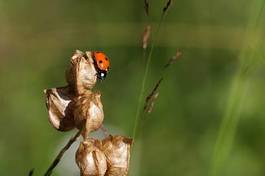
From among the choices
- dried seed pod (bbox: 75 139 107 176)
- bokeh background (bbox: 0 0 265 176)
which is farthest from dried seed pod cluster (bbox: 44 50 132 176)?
bokeh background (bbox: 0 0 265 176)

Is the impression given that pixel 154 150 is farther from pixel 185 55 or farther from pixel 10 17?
pixel 10 17

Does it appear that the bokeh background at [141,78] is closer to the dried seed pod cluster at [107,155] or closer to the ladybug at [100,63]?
the ladybug at [100,63]

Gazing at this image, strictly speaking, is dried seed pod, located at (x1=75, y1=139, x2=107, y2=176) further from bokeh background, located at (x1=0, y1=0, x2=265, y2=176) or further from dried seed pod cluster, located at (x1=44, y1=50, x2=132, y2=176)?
bokeh background, located at (x1=0, y1=0, x2=265, y2=176)

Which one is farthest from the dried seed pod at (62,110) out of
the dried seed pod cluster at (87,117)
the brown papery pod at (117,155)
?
the brown papery pod at (117,155)

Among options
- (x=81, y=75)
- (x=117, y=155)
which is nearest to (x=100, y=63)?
(x=81, y=75)

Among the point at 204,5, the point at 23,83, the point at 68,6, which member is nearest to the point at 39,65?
the point at 23,83

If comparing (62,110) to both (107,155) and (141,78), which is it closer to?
(107,155)

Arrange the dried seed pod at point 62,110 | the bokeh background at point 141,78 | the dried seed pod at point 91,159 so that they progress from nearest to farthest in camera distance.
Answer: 1. the dried seed pod at point 91,159
2. the dried seed pod at point 62,110
3. the bokeh background at point 141,78
